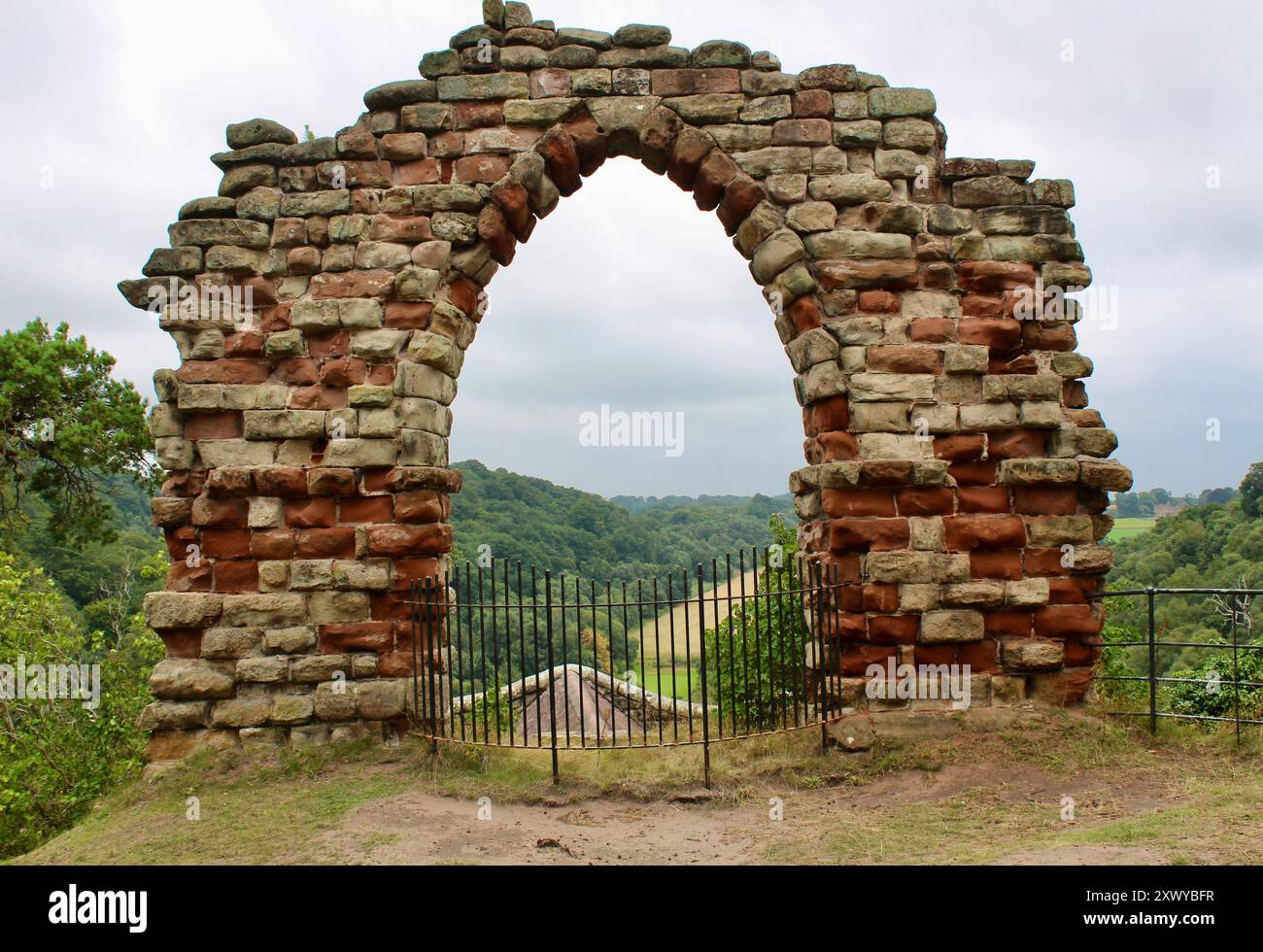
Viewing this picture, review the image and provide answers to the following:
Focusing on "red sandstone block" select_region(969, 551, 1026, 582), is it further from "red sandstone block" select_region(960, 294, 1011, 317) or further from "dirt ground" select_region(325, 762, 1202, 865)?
"red sandstone block" select_region(960, 294, 1011, 317)

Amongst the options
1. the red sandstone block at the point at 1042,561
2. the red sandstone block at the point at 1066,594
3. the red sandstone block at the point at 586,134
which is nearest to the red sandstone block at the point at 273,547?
the red sandstone block at the point at 586,134

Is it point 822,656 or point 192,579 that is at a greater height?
point 192,579

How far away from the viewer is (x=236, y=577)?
7047mm

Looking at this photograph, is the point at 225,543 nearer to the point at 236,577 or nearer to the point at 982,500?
the point at 236,577

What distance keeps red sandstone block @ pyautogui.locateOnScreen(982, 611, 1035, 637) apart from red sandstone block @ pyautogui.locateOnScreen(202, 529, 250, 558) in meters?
6.21

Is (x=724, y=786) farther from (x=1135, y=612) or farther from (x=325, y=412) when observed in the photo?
(x=1135, y=612)

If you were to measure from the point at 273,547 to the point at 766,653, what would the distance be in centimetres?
622

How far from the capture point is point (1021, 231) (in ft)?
23.8

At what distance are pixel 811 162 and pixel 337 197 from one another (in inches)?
161

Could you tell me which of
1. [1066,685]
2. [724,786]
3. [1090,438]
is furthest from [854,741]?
[1090,438]

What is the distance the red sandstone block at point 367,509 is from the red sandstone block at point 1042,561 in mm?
5336

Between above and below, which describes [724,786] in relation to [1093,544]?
below

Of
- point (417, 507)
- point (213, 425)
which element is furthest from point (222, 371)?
point (417, 507)
